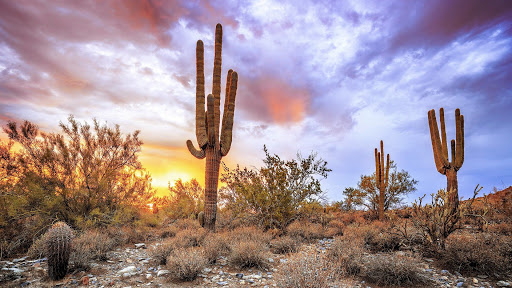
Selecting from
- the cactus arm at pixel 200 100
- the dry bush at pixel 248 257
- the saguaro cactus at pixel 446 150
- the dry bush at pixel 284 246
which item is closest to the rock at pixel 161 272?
the dry bush at pixel 248 257

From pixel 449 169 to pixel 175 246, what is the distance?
1539 cm

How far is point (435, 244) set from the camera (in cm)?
717

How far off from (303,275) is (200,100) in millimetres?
→ 8223

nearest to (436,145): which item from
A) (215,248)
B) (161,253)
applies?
(215,248)

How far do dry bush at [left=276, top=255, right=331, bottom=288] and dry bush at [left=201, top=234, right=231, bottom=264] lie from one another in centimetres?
287

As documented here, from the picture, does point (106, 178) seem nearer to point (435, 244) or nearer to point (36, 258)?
point (36, 258)

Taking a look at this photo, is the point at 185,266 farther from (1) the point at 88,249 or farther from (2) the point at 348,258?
(2) the point at 348,258

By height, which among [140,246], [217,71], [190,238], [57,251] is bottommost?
[140,246]

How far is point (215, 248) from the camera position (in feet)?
23.6

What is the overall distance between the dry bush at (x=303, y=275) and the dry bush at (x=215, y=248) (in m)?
2.87

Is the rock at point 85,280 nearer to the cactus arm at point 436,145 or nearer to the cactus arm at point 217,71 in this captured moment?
the cactus arm at point 217,71

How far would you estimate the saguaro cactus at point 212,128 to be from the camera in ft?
34.0

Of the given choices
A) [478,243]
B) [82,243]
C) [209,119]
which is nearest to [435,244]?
[478,243]

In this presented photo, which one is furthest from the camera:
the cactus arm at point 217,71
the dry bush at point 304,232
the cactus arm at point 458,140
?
the cactus arm at point 458,140
